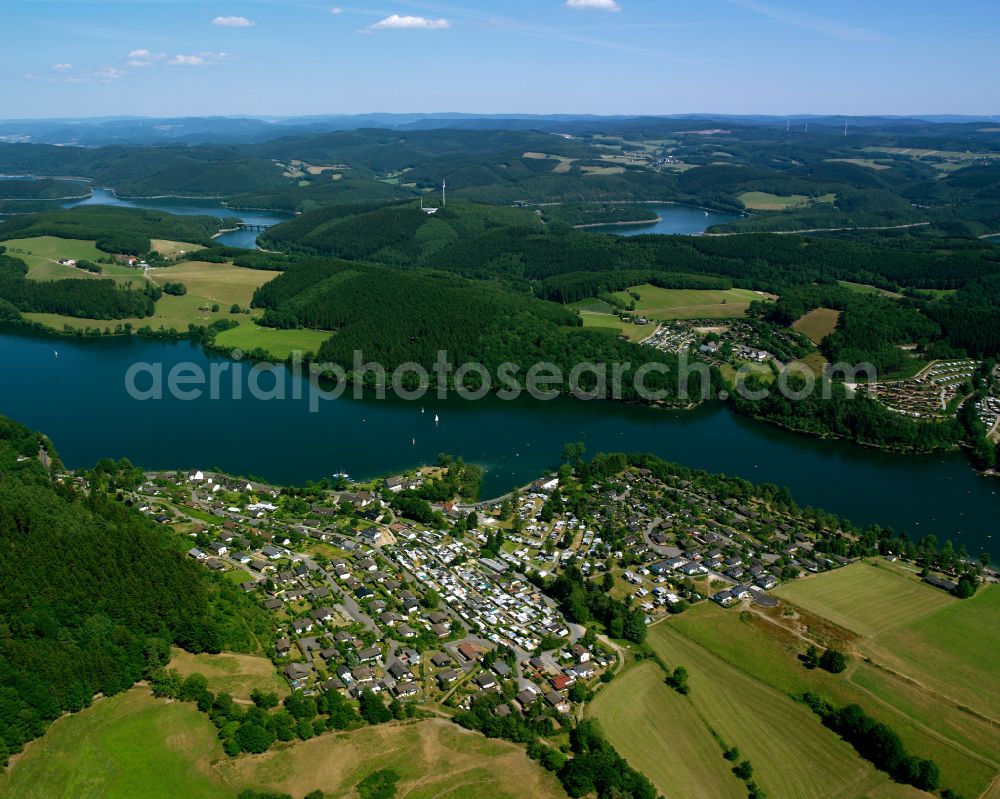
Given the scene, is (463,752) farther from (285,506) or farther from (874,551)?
(874,551)

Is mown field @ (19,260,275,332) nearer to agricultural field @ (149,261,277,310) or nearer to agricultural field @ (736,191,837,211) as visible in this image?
agricultural field @ (149,261,277,310)

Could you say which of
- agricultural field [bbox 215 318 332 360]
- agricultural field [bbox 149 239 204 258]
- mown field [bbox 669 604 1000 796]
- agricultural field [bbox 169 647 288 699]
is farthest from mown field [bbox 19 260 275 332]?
mown field [bbox 669 604 1000 796]

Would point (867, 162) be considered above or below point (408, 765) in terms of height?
above

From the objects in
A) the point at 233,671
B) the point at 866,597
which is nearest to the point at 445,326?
the point at 866,597

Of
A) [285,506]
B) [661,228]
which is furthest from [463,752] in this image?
[661,228]

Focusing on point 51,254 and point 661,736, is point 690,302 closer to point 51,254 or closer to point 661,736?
point 661,736

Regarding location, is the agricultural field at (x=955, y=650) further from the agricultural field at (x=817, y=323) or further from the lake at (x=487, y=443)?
the agricultural field at (x=817, y=323)
